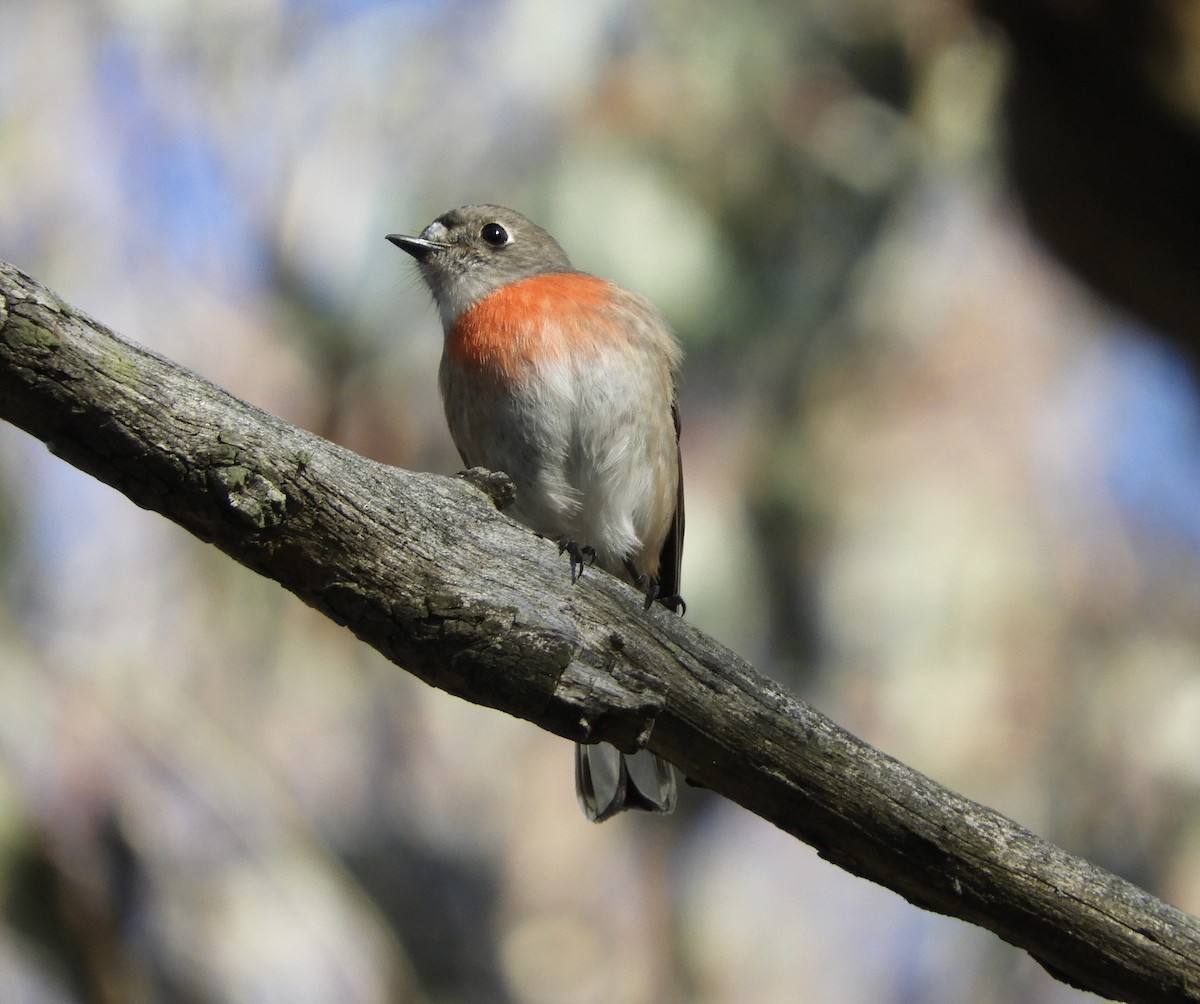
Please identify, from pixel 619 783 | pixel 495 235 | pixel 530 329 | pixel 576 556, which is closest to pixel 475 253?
pixel 495 235

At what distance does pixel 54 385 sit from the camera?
7.47 feet

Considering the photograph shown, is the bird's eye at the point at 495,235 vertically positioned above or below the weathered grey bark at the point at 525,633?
above

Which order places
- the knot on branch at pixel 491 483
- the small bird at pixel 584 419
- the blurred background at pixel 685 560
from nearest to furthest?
the knot on branch at pixel 491 483, the small bird at pixel 584 419, the blurred background at pixel 685 560

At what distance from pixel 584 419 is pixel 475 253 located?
108 centimetres

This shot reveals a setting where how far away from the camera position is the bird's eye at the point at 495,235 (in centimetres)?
523

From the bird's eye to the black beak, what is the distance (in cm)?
15

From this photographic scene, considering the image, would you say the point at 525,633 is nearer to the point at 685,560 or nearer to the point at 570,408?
the point at 570,408

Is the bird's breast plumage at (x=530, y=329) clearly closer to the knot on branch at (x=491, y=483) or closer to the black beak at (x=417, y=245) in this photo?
the black beak at (x=417, y=245)

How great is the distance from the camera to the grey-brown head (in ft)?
16.4

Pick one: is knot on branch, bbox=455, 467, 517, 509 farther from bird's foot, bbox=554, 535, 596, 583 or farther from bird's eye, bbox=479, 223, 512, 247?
bird's eye, bbox=479, 223, 512, 247

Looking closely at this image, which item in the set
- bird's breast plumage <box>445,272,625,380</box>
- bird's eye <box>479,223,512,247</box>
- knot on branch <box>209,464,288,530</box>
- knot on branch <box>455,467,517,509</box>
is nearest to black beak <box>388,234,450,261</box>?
bird's eye <box>479,223,512,247</box>

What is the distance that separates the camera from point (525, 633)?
104 inches

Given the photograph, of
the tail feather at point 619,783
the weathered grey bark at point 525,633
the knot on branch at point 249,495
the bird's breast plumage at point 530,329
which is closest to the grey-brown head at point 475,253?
the bird's breast plumage at point 530,329

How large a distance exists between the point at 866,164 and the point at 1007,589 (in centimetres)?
254
